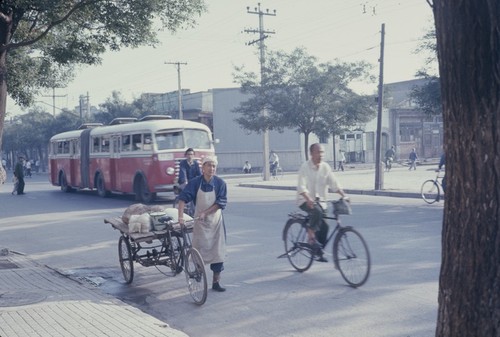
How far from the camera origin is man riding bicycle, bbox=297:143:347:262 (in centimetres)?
863

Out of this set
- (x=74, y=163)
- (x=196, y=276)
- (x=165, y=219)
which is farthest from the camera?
(x=74, y=163)

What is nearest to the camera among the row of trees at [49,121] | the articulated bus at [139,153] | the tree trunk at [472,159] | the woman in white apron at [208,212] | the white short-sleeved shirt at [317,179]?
the tree trunk at [472,159]

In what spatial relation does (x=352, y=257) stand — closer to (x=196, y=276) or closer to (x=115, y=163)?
(x=196, y=276)

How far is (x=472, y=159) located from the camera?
3.04 m

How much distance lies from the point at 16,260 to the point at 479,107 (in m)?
9.90

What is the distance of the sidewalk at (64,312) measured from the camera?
A: 241 inches

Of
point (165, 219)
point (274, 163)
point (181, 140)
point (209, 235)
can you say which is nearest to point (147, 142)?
point (181, 140)

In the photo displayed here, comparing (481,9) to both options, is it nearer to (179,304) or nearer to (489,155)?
(489,155)

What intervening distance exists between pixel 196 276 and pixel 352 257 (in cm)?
202

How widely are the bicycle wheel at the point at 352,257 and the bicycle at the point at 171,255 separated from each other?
1911 millimetres

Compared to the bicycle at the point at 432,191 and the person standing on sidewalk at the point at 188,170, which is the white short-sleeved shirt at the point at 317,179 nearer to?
the person standing on sidewalk at the point at 188,170

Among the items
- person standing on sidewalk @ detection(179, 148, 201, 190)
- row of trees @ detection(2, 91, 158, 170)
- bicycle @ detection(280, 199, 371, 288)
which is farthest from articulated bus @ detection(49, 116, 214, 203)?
row of trees @ detection(2, 91, 158, 170)

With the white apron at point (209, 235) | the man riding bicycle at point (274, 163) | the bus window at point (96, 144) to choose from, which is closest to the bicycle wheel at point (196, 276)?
the white apron at point (209, 235)

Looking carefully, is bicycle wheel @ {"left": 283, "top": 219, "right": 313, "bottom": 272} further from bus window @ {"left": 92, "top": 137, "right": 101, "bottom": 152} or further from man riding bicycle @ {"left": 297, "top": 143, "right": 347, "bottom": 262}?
bus window @ {"left": 92, "top": 137, "right": 101, "bottom": 152}
